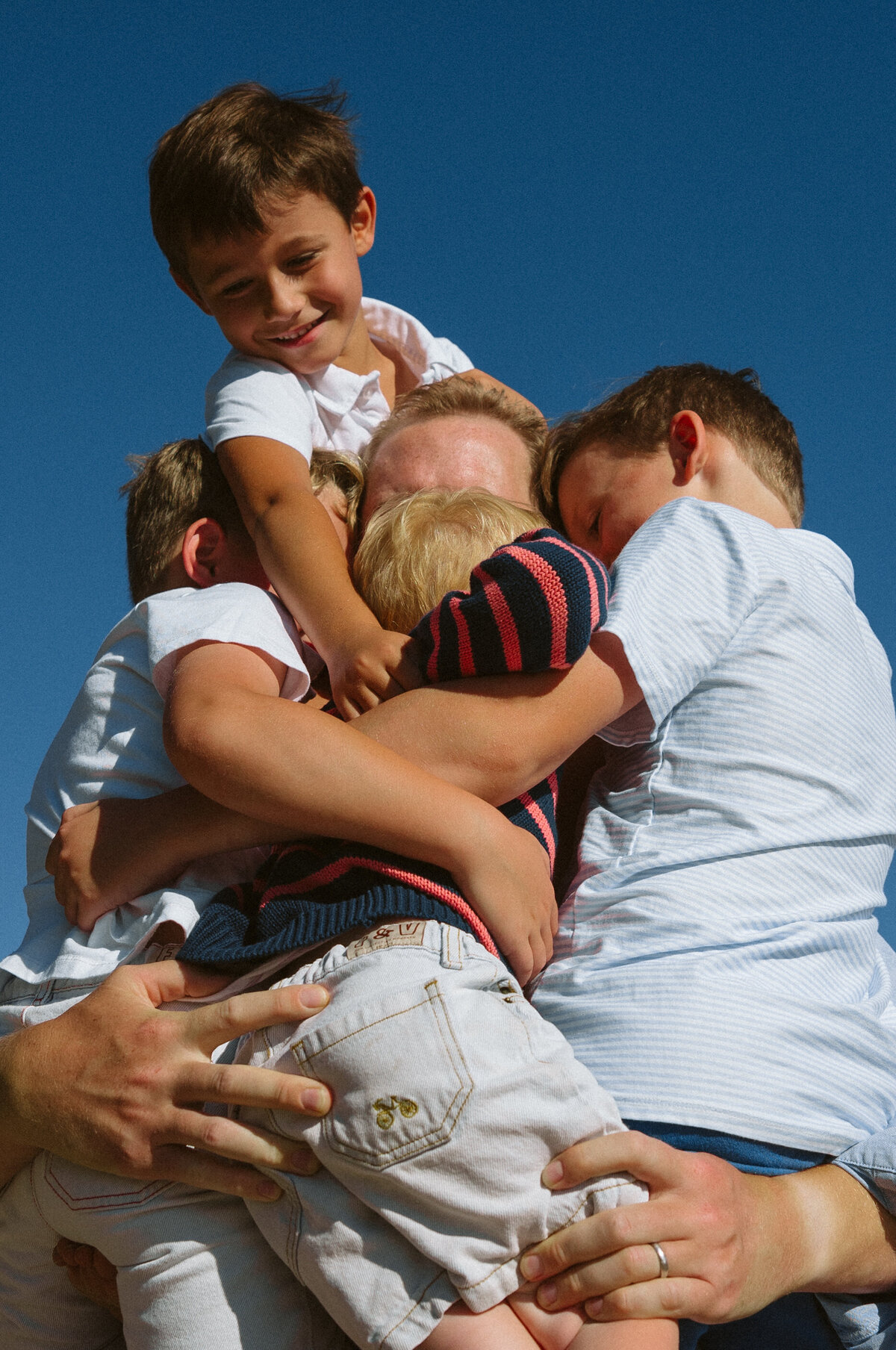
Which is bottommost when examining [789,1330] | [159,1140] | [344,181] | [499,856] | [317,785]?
[789,1330]

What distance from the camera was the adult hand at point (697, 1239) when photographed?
5.55 feet

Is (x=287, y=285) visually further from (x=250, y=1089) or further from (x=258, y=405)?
(x=250, y=1089)

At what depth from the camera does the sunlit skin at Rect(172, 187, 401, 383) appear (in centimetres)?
368

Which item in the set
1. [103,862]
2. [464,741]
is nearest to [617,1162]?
[464,741]

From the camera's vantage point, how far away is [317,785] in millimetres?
2059

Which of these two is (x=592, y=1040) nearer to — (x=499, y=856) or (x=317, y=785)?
(x=499, y=856)

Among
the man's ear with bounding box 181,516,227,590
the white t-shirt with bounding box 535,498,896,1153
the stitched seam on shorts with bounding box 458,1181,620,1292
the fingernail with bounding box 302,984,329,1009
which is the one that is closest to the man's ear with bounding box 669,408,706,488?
the white t-shirt with bounding box 535,498,896,1153

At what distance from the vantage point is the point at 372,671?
244cm

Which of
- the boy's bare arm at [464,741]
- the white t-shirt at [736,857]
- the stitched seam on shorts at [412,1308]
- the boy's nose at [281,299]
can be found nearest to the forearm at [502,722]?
the boy's bare arm at [464,741]

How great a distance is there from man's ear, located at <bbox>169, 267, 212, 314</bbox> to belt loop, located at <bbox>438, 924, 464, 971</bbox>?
8.86ft

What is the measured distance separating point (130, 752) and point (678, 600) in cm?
128

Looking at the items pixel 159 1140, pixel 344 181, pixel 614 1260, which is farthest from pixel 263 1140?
pixel 344 181

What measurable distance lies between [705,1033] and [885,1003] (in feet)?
2.07

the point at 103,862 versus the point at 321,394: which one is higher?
the point at 321,394
